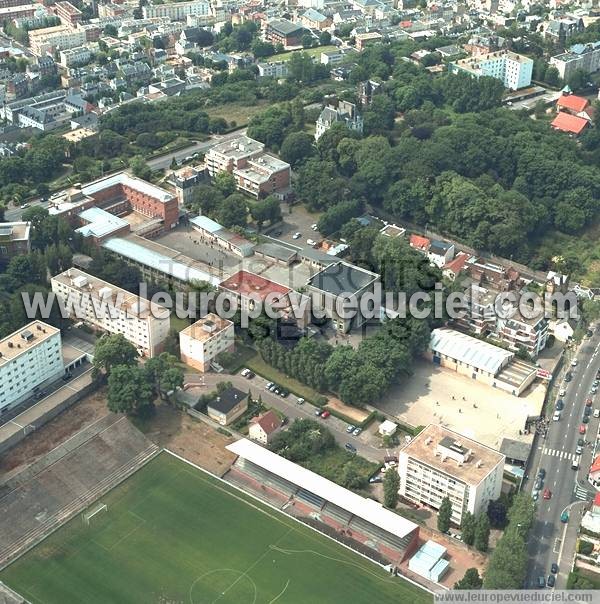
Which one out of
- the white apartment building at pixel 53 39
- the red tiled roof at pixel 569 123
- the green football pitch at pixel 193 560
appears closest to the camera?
the green football pitch at pixel 193 560

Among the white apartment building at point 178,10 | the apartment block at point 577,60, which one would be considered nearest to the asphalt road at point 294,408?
the apartment block at point 577,60

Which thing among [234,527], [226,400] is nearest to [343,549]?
[234,527]

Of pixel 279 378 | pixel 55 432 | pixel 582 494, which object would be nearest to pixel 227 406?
pixel 279 378

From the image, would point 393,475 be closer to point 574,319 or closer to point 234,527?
point 234,527

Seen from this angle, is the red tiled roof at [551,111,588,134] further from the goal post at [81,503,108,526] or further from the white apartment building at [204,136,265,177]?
the goal post at [81,503,108,526]

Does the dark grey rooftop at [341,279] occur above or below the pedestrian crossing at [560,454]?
above

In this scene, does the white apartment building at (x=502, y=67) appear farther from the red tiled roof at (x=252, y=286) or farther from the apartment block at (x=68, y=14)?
the apartment block at (x=68, y=14)

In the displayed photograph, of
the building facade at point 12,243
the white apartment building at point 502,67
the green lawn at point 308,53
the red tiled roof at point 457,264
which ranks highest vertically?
the white apartment building at point 502,67
